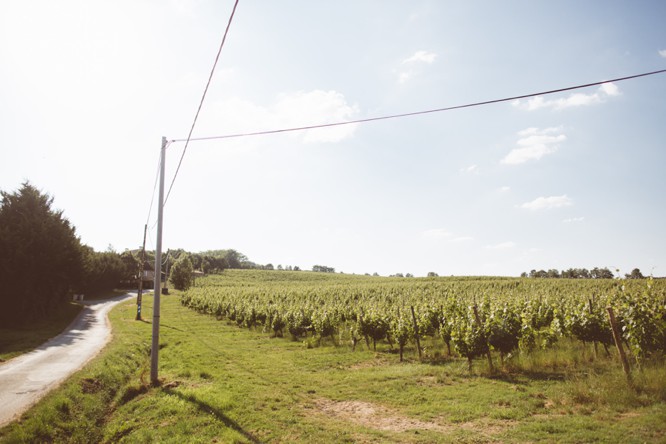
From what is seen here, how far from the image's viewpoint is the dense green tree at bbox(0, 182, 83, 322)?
1064 inches

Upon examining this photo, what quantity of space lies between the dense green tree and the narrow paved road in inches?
249

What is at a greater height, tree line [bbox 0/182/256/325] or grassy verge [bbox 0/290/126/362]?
tree line [bbox 0/182/256/325]

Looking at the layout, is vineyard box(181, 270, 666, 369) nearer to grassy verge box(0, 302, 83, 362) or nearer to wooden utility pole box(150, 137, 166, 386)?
wooden utility pole box(150, 137, 166, 386)

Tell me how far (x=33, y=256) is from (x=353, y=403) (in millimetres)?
31062

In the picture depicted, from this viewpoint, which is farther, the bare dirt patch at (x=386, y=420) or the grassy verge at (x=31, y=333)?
the grassy verge at (x=31, y=333)

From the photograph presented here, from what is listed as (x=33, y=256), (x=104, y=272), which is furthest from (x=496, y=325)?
(x=104, y=272)

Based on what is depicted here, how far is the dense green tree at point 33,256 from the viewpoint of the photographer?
27.0 meters

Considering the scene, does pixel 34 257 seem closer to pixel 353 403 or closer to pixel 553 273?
pixel 353 403

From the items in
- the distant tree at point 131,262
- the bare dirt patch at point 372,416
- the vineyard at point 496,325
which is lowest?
the bare dirt patch at point 372,416

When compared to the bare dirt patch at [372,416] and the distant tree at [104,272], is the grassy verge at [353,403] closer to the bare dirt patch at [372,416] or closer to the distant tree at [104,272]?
the bare dirt patch at [372,416]

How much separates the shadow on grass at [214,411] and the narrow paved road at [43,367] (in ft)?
13.0

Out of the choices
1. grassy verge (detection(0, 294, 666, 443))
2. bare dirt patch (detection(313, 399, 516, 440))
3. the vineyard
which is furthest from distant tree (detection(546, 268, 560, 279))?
bare dirt patch (detection(313, 399, 516, 440))

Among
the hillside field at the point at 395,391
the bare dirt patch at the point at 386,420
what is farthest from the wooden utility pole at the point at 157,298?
the bare dirt patch at the point at 386,420

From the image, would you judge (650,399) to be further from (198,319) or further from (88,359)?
(198,319)
